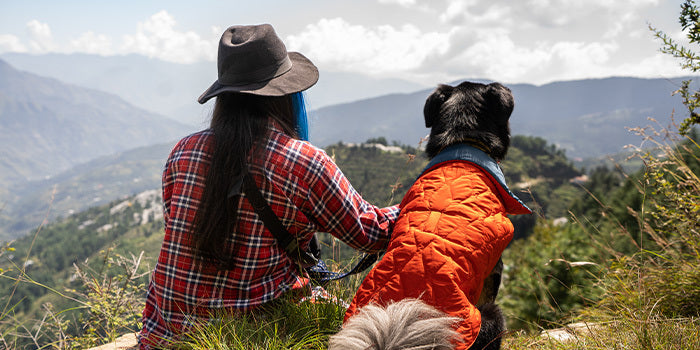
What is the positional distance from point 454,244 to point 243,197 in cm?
92

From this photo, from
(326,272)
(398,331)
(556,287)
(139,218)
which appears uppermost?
(398,331)

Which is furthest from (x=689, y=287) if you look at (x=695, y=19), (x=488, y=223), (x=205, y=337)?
(x=205, y=337)

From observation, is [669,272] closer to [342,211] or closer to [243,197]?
[342,211]

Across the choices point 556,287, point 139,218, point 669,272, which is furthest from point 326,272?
point 139,218

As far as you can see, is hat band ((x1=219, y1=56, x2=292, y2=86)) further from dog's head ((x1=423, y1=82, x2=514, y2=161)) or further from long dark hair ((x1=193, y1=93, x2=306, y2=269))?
dog's head ((x1=423, y1=82, x2=514, y2=161))

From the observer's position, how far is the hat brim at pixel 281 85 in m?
1.82

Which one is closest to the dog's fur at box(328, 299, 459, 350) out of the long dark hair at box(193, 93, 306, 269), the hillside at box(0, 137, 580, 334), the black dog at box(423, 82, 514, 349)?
the long dark hair at box(193, 93, 306, 269)

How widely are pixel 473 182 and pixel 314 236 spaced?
2.92ft

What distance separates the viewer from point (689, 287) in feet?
7.20

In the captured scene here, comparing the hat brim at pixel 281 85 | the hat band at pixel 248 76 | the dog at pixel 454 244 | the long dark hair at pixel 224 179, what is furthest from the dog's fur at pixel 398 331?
the hat band at pixel 248 76

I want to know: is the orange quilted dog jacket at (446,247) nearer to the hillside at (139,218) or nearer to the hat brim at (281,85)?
the hat brim at (281,85)

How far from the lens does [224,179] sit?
174 cm

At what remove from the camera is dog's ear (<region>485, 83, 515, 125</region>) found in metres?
2.44

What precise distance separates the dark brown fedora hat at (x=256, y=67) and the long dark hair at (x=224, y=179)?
4.8 inches
